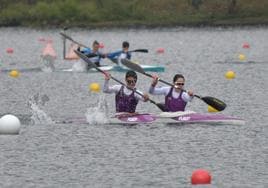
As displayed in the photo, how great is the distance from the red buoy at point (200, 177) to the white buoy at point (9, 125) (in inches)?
264

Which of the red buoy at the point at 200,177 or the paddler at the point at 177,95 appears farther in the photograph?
the paddler at the point at 177,95

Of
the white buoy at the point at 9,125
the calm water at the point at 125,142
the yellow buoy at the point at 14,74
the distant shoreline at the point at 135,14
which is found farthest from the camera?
the distant shoreline at the point at 135,14

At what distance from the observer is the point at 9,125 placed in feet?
80.2

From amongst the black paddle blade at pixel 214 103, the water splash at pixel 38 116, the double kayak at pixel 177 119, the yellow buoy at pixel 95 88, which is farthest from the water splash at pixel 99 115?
the yellow buoy at pixel 95 88

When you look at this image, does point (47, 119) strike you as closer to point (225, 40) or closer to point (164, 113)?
point (164, 113)

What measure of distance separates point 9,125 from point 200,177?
7.06 metres

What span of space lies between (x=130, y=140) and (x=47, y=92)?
38.9 ft

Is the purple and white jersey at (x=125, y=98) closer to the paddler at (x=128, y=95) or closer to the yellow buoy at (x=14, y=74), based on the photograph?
the paddler at (x=128, y=95)

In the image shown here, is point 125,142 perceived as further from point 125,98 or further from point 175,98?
point 175,98

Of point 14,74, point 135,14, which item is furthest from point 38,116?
point 135,14

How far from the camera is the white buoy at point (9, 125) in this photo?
2431cm

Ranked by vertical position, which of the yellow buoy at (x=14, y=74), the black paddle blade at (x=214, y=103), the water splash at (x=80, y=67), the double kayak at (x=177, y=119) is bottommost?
the yellow buoy at (x=14, y=74)

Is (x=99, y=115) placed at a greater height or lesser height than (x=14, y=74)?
greater

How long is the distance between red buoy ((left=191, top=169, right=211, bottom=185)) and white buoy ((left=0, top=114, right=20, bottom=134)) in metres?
6.70
